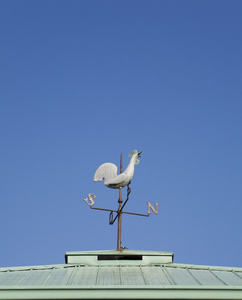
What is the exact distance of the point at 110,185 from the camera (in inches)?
640

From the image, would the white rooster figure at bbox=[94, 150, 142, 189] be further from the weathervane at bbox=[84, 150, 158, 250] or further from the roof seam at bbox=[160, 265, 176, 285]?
the roof seam at bbox=[160, 265, 176, 285]

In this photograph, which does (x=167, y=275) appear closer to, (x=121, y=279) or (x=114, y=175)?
(x=121, y=279)

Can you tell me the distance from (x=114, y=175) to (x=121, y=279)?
550 centimetres

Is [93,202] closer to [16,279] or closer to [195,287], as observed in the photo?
[16,279]

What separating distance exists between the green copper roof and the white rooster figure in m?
2.42

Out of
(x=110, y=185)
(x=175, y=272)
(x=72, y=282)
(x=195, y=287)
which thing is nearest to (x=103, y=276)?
(x=72, y=282)

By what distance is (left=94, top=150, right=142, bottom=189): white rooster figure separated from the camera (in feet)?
52.9

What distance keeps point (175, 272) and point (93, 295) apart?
279cm

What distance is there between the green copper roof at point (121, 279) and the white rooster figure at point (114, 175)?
7.95 feet

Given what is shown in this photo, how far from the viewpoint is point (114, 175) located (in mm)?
16422

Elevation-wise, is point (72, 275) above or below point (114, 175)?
below

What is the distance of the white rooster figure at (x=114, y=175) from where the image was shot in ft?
52.9

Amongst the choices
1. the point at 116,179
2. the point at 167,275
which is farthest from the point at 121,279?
the point at 116,179

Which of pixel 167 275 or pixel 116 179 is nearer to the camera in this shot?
pixel 167 275
